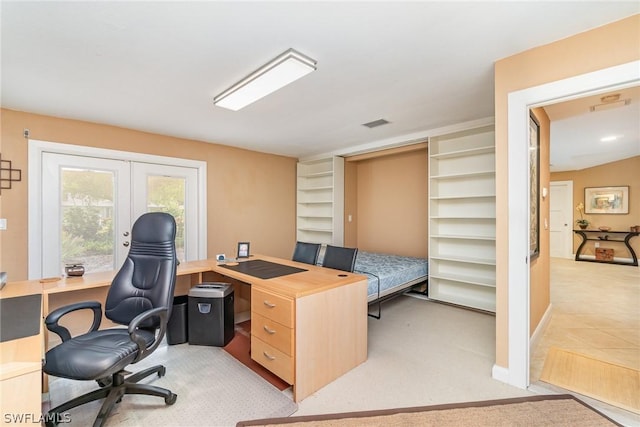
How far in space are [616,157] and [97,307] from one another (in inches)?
376

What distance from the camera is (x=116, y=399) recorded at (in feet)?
5.85

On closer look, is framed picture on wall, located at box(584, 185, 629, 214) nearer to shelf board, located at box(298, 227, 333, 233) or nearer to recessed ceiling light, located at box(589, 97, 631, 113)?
recessed ceiling light, located at box(589, 97, 631, 113)

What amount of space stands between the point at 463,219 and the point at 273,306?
3.17m

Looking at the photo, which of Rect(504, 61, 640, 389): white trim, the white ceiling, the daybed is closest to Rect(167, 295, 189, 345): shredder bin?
the daybed

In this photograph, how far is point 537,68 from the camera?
1.97m

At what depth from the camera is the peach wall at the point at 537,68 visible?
5.50 feet

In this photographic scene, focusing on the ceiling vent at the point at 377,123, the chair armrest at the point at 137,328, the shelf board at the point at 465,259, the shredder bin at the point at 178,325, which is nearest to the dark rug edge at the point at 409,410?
the chair armrest at the point at 137,328

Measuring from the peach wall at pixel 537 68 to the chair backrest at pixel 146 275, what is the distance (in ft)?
8.23

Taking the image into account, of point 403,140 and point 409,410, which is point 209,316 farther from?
point 403,140

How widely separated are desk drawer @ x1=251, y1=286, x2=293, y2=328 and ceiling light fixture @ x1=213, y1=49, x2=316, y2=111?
5.57 ft

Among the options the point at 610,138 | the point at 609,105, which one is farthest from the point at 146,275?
the point at 610,138

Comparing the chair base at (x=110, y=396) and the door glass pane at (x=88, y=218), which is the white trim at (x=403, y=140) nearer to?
the door glass pane at (x=88, y=218)

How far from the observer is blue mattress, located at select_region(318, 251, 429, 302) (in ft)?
10.6

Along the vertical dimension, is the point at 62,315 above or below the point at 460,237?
below
